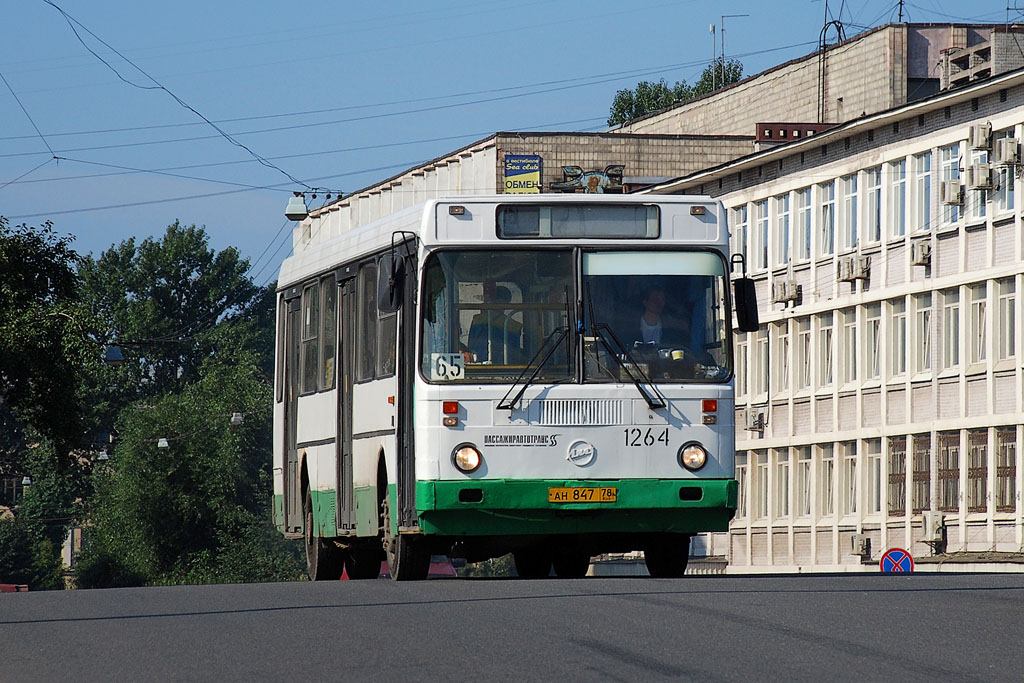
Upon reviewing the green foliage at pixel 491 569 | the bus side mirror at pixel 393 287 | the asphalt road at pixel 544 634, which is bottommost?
the green foliage at pixel 491 569

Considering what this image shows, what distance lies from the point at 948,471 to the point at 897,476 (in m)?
2.57

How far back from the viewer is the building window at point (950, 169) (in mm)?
47688

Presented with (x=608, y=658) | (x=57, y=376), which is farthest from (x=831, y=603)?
(x=57, y=376)

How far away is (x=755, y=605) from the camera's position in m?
13.9

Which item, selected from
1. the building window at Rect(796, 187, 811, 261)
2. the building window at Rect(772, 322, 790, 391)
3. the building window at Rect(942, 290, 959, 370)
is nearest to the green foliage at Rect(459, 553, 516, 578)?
the building window at Rect(772, 322, 790, 391)

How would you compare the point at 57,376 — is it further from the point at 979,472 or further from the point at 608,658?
the point at 608,658

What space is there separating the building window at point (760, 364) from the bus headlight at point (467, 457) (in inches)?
1576

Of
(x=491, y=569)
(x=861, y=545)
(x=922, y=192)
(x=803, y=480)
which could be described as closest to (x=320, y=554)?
(x=922, y=192)

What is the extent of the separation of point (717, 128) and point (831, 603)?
62.5 meters

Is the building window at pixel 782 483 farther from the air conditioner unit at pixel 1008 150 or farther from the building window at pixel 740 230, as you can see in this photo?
the air conditioner unit at pixel 1008 150

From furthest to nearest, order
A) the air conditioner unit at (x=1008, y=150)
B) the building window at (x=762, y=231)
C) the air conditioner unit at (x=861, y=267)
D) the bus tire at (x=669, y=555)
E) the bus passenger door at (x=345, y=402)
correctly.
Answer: the building window at (x=762, y=231)
the air conditioner unit at (x=861, y=267)
the air conditioner unit at (x=1008, y=150)
the bus passenger door at (x=345, y=402)
the bus tire at (x=669, y=555)

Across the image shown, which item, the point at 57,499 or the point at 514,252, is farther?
the point at 57,499

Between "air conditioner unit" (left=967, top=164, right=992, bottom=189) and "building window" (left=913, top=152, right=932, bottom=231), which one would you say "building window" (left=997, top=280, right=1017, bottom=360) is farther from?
"building window" (left=913, top=152, right=932, bottom=231)

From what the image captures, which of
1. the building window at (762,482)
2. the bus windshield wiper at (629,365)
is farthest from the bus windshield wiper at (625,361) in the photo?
the building window at (762,482)
